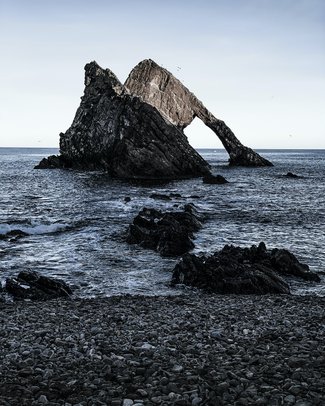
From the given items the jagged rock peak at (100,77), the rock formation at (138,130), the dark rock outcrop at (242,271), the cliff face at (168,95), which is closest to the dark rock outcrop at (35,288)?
the dark rock outcrop at (242,271)

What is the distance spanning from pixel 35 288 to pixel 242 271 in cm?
Result: 974

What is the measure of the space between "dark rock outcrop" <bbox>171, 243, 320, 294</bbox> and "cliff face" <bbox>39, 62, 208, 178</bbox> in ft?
206

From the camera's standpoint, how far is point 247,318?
15320 mm

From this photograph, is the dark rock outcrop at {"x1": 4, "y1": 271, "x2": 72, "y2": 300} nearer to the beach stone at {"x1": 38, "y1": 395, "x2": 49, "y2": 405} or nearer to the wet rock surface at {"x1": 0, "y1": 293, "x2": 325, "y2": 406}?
the wet rock surface at {"x1": 0, "y1": 293, "x2": 325, "y2": 406}

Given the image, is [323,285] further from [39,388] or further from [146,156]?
[146,156]

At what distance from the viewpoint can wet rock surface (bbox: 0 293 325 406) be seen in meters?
9.77

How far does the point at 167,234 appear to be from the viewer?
29453 millimetres

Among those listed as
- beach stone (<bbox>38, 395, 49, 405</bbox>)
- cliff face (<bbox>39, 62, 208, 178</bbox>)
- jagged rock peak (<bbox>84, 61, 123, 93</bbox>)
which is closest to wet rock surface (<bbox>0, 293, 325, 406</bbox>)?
beach stone (<bbox>38, 395, 49, 405</bbox>)

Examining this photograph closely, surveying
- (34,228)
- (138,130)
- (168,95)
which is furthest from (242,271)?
(168,95)

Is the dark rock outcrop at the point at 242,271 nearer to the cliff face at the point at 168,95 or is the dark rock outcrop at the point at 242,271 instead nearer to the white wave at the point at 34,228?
the white wave at the point at 34,228

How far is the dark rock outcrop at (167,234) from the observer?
92.9 ft

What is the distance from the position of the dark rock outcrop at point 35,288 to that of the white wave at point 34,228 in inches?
587

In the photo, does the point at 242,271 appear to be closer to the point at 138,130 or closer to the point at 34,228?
the point at 34,228

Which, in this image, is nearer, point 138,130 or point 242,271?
point 242,271
